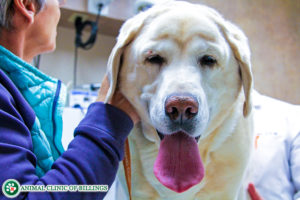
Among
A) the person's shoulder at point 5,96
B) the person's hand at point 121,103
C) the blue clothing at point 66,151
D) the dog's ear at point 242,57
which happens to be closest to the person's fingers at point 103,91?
the person's hand at point 121,103

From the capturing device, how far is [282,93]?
190cm

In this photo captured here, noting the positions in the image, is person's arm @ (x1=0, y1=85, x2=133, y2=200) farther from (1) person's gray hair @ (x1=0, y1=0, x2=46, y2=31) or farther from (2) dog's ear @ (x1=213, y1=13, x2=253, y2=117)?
(2) dog's ear @ (x1=213, y1=13, x2=253, y2=117)

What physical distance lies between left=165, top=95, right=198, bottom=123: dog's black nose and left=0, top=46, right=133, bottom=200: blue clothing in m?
0.11

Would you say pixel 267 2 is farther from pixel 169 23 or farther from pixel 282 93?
pixel 169 23

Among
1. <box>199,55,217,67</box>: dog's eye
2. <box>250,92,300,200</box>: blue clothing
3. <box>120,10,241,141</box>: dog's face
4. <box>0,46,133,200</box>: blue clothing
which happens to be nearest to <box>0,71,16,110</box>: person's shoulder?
<box>0,46,133,200</box>: blue clothing

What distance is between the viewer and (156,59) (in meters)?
0.68

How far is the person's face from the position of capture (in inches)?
28.9

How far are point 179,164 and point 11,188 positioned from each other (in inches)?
12.6

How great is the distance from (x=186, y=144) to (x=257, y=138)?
0.48 meters

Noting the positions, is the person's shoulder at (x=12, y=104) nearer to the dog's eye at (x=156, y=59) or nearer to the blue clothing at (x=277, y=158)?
the dog's eye at (x=156, y=59)

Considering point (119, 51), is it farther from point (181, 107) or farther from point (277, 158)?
point (277, 158)

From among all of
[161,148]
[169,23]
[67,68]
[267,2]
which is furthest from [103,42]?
[267,2]

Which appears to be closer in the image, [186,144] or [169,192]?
[186,144]

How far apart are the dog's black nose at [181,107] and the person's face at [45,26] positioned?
0.40 meters
